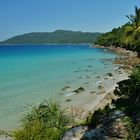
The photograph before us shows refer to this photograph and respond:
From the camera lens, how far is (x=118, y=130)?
37.2 feet

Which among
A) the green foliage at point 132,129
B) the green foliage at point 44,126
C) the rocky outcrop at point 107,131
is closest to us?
the green foliage at point 132,129

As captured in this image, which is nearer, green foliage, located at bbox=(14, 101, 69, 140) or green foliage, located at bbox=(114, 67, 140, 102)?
green foliage, located at bbox=(14, 101, 69, 140)

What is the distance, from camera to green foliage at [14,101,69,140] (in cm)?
1368

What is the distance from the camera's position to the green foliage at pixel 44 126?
539 inches

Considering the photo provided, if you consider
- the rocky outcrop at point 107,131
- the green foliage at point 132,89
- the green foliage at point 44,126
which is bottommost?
the green foliage at point 44,126

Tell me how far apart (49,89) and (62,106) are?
9.37 meters

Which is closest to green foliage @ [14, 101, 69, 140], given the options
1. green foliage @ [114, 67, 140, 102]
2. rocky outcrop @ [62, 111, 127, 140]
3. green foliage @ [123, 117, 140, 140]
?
rocky outcrop @ [62, 111, 127, 140]

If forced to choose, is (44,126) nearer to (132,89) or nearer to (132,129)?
(132,89)

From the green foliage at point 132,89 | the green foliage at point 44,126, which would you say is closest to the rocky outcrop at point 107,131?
the green foliage at point 44,126

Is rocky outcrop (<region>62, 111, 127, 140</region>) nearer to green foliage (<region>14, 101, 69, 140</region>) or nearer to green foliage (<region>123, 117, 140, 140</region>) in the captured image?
green foliage (<region>123, 117, 140, 140</region>)

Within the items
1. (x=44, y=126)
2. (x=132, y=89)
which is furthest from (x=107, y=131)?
(x=132, y=89)

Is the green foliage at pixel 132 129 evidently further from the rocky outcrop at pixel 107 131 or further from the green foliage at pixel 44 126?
the green foliage at pixel 44 126

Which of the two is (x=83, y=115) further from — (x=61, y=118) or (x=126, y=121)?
(x=126, y=121)

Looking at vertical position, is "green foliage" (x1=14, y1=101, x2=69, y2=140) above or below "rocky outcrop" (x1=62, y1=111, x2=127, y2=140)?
below
